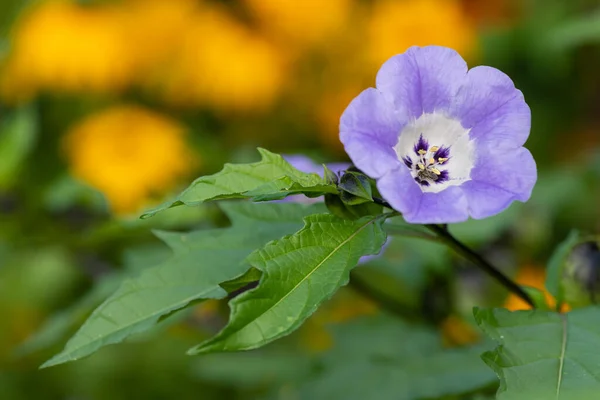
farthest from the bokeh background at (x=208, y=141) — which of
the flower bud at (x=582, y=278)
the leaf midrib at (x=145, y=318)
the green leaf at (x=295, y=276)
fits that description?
the green leaf at (x=295, y=276)

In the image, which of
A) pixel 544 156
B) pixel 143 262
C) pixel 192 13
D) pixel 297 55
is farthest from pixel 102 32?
pixel 544 156

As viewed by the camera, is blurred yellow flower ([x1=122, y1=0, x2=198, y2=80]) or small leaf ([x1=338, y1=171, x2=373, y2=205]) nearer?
small leaf ([x1=338, y1=171, x2=373, y2=205])

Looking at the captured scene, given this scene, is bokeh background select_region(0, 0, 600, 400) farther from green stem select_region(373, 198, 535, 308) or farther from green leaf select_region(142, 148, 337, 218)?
green leaf select_region(142, 148, 337, 218)

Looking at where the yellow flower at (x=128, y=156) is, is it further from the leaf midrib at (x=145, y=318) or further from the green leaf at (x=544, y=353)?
the green leaf at (x=544, y=353)

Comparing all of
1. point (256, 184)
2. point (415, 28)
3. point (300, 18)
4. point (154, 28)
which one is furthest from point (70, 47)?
point (256, 184)

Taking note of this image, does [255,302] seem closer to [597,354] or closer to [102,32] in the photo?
[597,354]

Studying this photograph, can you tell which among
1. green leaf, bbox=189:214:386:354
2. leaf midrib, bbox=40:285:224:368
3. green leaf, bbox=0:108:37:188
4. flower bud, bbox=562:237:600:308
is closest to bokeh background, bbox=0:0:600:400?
green leaf, bbox=0:108:37:188
